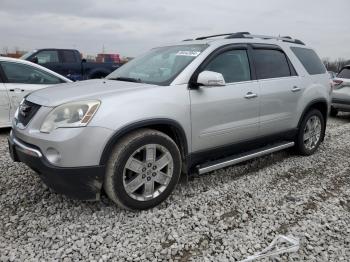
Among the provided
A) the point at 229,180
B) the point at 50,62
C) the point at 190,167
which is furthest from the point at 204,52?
the point at 50,62

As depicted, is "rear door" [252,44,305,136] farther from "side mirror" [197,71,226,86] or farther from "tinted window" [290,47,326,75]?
"side mirror" [197,71,226,86]

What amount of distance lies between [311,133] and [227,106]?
228 centimetres

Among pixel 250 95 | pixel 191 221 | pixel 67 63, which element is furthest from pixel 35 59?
pixel 191 221

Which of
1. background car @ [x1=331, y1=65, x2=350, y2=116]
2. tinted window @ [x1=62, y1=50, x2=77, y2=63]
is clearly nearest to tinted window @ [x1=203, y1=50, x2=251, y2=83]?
background car @ [x1=331, y1=65, x2=350, y2=116]

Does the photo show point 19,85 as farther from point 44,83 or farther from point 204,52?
point 204,52

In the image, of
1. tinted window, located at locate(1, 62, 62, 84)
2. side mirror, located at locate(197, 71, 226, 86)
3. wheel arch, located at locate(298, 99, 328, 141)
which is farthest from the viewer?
tinted window, located at locate(1, 62, 62, 84)

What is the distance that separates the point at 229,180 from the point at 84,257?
220cm

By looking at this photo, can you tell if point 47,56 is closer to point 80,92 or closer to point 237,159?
point 80,92

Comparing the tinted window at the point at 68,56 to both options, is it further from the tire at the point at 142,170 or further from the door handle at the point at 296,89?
the tire at the point at 142,170

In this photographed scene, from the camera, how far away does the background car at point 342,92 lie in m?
9.38

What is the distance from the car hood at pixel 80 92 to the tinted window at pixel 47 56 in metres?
8.82

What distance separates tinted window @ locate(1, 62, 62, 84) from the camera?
6473 millimetres

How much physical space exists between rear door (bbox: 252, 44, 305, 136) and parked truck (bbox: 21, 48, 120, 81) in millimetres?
8329

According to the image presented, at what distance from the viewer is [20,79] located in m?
6.58
